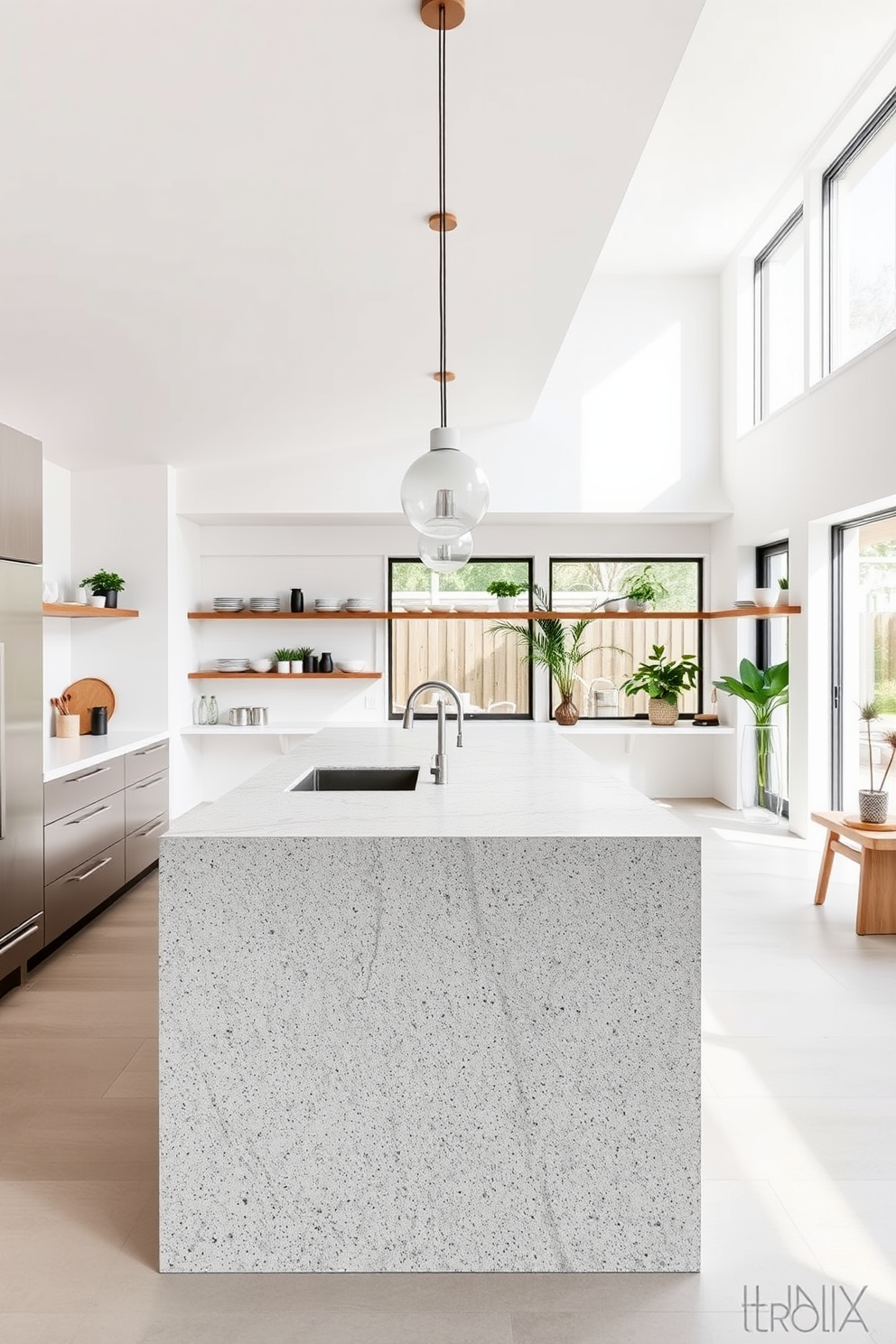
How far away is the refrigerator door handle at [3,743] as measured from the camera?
340 cm

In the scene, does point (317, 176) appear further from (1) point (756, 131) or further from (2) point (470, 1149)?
(1) point (756, 131)

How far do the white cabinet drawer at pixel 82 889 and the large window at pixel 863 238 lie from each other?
14.8ft

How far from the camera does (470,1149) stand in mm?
1931

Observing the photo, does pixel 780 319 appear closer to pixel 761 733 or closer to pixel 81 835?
pixel 761 733

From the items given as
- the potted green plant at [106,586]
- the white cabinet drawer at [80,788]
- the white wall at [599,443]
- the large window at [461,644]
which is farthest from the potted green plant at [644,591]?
the white cabinet drawer at [80,788]

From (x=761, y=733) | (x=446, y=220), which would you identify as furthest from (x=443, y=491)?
(x=761, y=733)

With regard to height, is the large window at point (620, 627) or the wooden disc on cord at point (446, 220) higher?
the wooden disc on cord at point (446, 220)

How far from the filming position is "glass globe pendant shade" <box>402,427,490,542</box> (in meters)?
2.26

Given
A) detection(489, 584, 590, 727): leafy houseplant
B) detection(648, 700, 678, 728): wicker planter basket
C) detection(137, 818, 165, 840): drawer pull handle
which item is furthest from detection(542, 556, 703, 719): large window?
detection(137, 818, 165, 840): drawer pull handle

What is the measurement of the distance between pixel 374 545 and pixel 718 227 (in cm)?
314

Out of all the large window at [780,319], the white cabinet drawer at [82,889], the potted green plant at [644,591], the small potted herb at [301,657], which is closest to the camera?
the white cabinet drawer at [82,889]

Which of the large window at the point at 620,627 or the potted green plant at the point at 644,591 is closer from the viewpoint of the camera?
the potted green plant at the point at 644,591

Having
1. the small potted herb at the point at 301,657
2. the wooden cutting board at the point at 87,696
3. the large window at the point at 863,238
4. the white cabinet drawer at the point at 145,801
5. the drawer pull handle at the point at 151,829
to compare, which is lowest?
the drawer pull handle at the point at 151,829

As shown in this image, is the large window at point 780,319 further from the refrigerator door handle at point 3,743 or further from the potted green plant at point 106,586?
the refrigerator door handle at point 3,743
